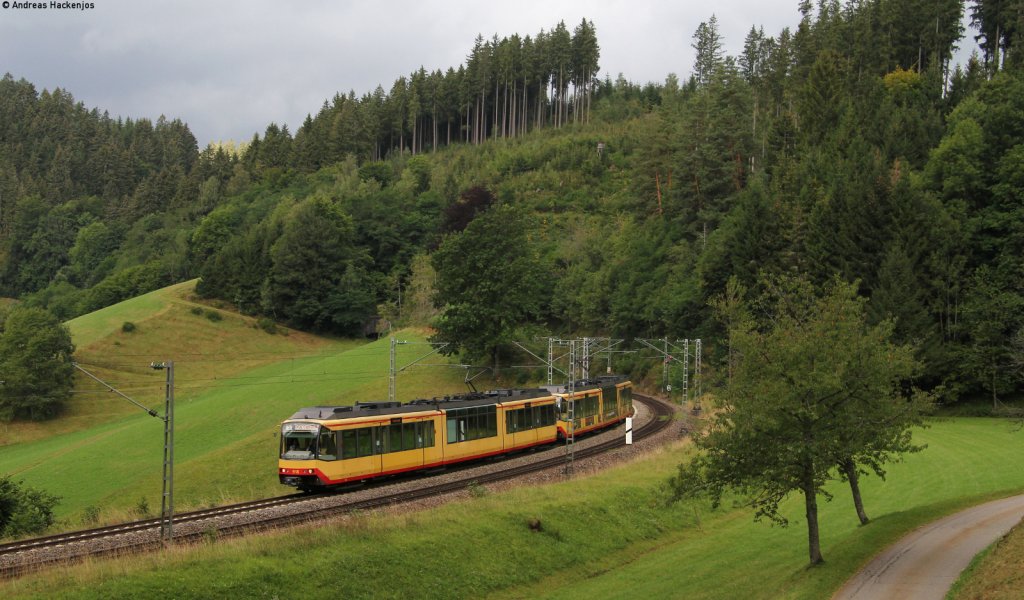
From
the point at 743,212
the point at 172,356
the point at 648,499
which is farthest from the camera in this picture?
the point at 172,356

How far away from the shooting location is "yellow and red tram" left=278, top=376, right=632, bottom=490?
98.9ft

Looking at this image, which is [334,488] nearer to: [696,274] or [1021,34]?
[696,274]

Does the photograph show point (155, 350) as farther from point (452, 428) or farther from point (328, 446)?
point (328, 446)

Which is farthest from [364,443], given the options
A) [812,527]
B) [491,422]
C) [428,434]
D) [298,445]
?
[812,527]

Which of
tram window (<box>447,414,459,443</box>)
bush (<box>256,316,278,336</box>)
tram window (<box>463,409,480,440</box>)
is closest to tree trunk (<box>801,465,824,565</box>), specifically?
tram window (<box>447,414,459,443</box>)

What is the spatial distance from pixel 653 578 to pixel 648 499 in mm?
7982

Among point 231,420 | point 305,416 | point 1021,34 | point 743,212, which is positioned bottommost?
point 231,420

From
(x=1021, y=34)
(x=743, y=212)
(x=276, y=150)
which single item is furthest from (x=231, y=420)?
(x=276, y=150)

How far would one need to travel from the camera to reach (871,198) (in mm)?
61406

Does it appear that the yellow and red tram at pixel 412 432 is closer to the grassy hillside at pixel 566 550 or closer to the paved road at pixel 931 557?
the grassy hillside at pixel 566 550

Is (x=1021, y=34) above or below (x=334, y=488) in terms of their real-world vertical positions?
above

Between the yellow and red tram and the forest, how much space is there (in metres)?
15.0

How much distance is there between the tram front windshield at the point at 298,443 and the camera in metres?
30.0

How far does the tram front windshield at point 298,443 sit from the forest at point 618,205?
25510mm
